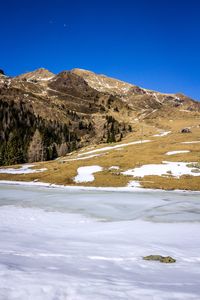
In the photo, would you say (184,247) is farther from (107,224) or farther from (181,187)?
(181,187)

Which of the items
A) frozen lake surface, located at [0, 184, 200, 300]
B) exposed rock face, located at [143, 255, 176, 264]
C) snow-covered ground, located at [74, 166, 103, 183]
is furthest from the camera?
snow-covered ground, located at [74, 166, 103, 183]

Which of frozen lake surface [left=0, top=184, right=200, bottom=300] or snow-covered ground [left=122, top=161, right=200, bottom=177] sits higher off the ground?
snow-covered ground [left=122, top=161, right=200, bottom=177]

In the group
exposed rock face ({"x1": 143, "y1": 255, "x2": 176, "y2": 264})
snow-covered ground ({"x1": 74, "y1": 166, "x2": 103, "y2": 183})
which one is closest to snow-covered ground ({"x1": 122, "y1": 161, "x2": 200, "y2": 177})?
snow-covered ground ({"x1": 74, "y1": 166, "x2": 103, "y2": 183})

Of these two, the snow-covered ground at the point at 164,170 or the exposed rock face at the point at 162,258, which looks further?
the snow-covered ground at the point at 164,170

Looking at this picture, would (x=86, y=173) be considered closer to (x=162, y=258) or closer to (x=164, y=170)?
(x=164, y=170)

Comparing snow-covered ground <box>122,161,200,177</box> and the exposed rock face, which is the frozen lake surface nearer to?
the exposed rock face

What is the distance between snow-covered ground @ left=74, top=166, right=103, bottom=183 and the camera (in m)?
58.9

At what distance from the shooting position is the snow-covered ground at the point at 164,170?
5878cm

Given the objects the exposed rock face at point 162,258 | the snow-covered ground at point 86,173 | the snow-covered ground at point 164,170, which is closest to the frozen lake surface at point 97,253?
the exposed rock face at point 162,258

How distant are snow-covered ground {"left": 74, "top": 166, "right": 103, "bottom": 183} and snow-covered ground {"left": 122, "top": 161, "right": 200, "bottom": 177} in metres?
6.91

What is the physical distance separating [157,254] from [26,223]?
11353mm

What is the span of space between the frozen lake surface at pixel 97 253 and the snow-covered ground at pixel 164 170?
1170 inches

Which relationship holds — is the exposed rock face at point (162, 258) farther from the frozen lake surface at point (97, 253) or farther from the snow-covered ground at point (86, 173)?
the snow-covered ground at point (86, 173)

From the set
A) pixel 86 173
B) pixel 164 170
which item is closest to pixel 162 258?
A: pixel 164 170
